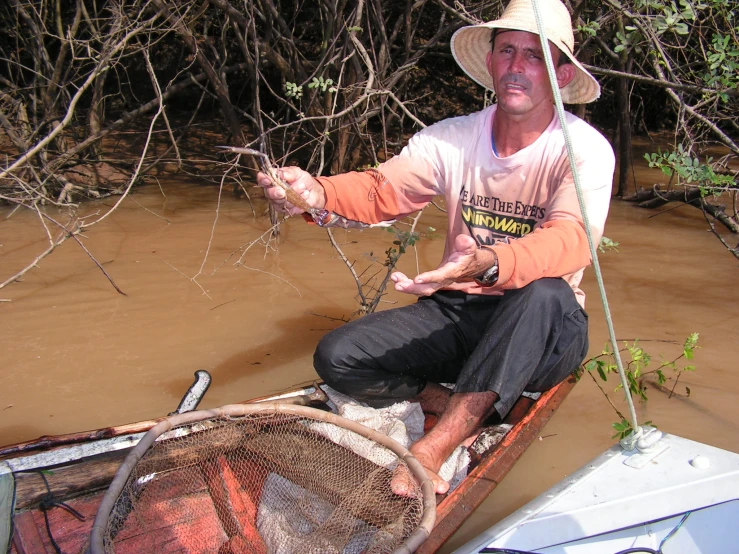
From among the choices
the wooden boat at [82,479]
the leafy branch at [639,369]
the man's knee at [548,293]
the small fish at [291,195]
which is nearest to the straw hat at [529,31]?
the man's knee at [548,293]

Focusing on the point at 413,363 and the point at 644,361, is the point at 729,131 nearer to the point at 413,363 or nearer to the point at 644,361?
the point at 644,361

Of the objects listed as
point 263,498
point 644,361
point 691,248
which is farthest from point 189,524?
point 691,248

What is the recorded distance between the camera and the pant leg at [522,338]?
2.26 meters

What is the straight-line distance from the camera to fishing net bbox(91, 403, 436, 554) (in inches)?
79.1

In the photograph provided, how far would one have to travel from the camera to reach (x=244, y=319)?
13.6 ft

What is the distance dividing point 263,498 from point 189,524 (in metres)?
0.25

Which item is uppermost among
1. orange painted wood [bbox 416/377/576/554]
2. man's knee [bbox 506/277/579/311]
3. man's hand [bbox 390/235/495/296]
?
man's hand [bbox 390/235/495/296]

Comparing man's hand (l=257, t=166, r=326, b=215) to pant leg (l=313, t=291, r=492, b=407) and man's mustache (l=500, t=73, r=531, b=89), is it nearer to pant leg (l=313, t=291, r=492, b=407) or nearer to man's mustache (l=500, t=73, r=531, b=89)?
pant leg (l=313, t=291, r=492, b=407)

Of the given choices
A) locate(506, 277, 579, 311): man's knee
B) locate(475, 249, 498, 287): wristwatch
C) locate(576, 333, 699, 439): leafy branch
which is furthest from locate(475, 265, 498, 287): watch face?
locate(576, 333, 699, 439): leafy branch

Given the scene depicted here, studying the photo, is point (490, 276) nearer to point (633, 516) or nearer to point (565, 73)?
point (633, 516)

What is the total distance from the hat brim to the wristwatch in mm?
846

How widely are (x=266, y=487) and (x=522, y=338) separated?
0.95m

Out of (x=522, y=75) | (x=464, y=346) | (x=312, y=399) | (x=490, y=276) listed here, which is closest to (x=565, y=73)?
(x=522, y=75)

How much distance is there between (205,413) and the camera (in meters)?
2.09
